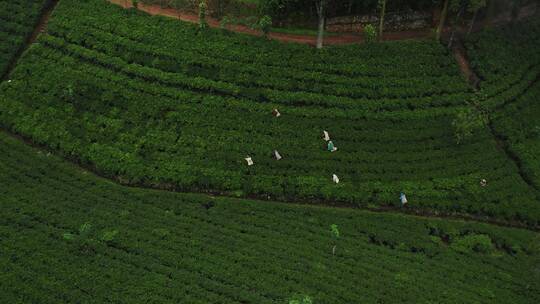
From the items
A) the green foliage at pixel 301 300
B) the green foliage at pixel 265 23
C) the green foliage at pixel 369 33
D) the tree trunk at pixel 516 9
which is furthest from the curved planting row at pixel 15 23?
the tree trunk at pixel 516 9

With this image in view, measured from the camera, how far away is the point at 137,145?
3756 cm

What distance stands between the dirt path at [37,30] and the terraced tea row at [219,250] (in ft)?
30.1

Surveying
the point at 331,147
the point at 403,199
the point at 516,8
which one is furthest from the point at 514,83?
the point at 331,147

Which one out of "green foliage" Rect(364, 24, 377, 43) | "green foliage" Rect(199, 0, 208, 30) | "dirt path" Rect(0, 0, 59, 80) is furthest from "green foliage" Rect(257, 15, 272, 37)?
"dirt path" Rect(0, 0, 59, 80)

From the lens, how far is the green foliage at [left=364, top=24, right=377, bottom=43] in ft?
140

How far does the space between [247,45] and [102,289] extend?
24.6 m

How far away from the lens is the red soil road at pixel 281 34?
45.5 meters

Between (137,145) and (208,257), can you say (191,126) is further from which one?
(208,257)

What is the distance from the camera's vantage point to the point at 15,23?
147 feet

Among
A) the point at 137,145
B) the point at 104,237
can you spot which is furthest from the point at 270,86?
the point at 104,237

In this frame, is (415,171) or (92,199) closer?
(92,199)

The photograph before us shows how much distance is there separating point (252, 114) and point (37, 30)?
22.7 m

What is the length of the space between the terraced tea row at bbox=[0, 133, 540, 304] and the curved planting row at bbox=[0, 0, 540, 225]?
1.94 meters

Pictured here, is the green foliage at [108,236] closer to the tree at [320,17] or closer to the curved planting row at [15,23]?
the curved planting row at [15,23]
